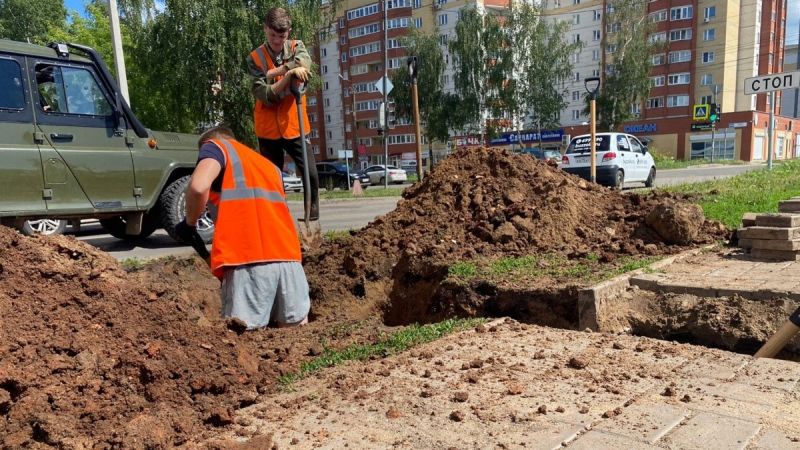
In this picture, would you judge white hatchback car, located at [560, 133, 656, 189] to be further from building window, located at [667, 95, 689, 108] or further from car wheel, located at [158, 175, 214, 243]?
building window, located at [667, 95, 689, 108]

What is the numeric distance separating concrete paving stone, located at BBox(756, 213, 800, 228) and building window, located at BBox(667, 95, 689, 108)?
186 feet

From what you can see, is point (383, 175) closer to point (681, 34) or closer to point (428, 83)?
point (428, 83)

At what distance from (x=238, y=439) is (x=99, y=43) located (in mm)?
29014

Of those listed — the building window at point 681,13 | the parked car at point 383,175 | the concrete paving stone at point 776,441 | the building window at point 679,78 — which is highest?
the building window at point 681,13

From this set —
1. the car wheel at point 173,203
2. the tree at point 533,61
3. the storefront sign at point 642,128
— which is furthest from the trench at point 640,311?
the storefront sign at point 642,128

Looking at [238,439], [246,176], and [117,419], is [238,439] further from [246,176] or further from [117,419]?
[246,176]

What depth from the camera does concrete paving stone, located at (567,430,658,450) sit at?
2.07 metres

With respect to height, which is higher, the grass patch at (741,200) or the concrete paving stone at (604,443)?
the grass patch at (741,200)

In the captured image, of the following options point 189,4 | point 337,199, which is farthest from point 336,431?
point 189,4

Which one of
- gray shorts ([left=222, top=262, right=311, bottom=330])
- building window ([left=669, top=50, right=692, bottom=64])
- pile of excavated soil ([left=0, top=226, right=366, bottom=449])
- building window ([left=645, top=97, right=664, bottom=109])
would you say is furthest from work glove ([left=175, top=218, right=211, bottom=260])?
building window ([left=669, top=50, right=692, bottom=64])

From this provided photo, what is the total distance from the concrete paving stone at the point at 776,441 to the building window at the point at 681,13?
61703 millimetres

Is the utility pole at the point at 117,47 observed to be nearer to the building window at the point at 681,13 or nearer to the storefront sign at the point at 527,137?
the storefront sign at the point at 527,137

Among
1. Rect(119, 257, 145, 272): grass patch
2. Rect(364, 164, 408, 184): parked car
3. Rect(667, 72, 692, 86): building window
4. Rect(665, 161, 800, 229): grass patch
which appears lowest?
Rect(364, 164, 408, 184): parked car

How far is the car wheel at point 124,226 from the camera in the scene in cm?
785
